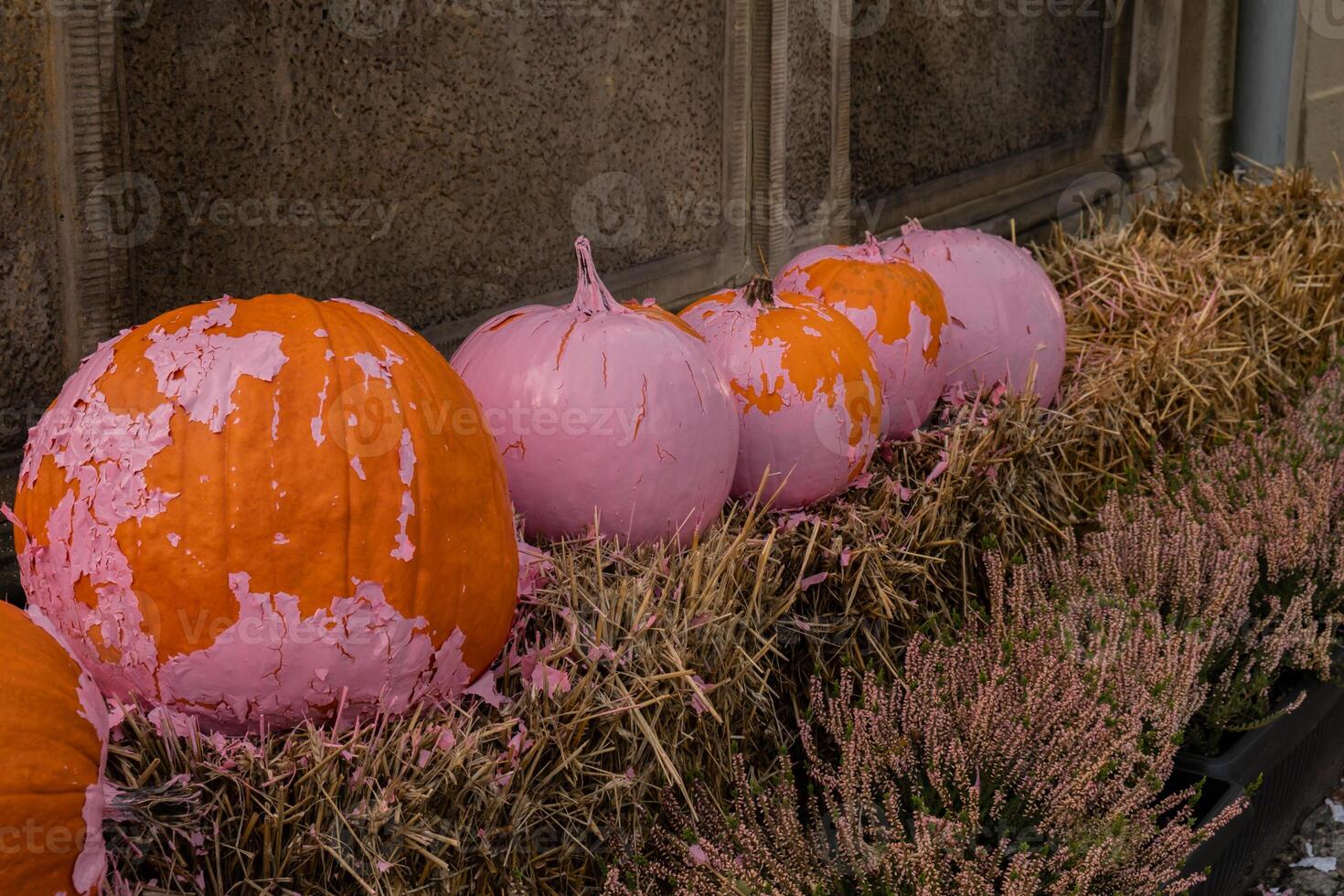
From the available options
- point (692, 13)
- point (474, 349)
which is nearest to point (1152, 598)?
point (474, 349)

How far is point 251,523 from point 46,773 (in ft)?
1.35

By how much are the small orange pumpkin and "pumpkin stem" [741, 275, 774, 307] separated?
64.0 inches

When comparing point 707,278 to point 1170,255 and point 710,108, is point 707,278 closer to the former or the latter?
point 710,108

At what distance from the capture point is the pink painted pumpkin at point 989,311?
3410 mm

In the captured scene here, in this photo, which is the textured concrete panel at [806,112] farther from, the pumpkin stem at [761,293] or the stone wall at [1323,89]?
the stone wall at [1323,89]

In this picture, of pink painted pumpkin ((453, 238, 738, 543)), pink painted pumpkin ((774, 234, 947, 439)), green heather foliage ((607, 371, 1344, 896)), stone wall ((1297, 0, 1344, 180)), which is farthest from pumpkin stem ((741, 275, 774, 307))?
stone wall ((1297, 0, 1344, 180))

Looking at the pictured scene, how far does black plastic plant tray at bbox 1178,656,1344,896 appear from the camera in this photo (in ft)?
8.11

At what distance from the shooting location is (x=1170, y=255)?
4797mm

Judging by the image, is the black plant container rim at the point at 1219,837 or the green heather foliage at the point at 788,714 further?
the black plant container rim at the point at 1219,837

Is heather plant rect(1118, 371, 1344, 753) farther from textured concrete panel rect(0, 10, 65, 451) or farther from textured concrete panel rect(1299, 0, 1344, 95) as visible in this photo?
textured concrete panel rect(1299, 0, 1344, 95)

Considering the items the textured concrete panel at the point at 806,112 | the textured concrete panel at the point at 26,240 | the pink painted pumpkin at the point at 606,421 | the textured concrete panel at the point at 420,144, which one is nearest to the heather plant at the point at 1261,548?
the pink painted pumpkin at the point at 606,421

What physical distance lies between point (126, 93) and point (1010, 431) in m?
2.07

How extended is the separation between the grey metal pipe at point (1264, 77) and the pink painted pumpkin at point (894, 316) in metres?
4.69

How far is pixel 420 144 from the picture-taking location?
3191 mm
